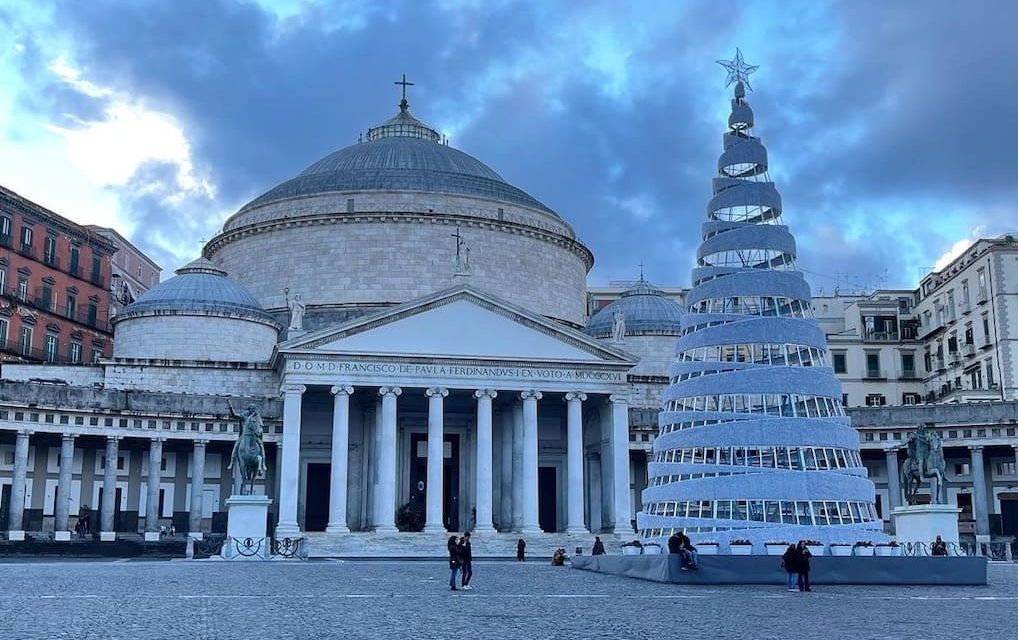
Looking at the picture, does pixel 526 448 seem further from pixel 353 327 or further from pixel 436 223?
pixel 436 223

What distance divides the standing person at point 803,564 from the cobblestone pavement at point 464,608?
427 mm

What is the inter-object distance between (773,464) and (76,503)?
117ft

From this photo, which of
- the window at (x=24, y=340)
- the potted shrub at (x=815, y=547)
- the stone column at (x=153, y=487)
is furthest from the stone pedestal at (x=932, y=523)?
the window at (x=24, y=340)

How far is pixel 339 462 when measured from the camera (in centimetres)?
4828

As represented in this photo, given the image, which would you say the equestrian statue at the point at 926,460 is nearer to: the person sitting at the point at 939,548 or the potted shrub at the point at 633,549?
the person sitting at the point at 939,548

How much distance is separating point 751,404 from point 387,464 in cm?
2190

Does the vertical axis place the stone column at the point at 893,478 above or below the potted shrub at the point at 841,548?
above

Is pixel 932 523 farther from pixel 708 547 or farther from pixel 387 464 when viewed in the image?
pixel 387 464

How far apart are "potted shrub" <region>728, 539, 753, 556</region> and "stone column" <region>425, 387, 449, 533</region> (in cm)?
2217

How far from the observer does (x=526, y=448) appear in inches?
1980

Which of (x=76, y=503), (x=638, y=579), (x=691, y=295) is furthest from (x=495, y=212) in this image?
(x=638, y=579)

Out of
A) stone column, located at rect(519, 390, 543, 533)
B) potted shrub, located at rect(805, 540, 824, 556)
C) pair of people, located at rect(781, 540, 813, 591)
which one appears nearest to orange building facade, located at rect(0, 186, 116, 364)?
stone column, located at rect(519, 390, 543, 533)

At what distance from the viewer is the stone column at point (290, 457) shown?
47.4m

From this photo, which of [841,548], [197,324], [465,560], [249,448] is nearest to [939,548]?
[841,548]
